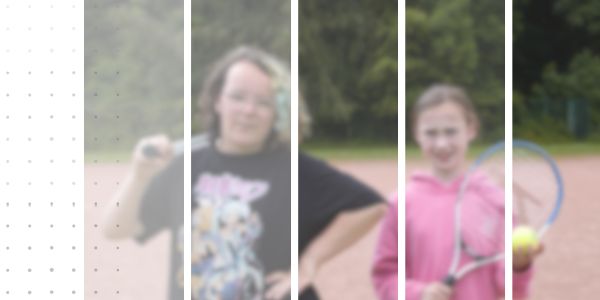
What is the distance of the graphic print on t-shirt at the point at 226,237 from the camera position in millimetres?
3992

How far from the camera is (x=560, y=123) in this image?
4.02 meters

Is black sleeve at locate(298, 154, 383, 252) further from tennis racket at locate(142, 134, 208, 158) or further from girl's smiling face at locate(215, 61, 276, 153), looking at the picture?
tennis racket at locate(142, 134, 208, 158)

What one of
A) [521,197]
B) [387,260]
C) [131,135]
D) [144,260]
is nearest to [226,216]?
[144,260]

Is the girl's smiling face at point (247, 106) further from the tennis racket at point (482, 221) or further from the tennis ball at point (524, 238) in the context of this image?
the tennis ball at point (524, 238)

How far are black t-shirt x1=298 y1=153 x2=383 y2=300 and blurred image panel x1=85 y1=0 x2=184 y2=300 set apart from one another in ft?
1.59

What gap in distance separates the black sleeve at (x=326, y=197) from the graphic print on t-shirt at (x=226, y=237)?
0.17 m

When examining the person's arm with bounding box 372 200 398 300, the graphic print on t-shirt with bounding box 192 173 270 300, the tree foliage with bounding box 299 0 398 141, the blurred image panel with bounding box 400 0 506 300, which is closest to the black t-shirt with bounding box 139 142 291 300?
the graphic print on t-shirt with bounding box 192 173 270 300

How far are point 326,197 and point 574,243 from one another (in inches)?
39.0

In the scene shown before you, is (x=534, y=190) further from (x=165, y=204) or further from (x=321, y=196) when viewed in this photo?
(x=165, y=204)

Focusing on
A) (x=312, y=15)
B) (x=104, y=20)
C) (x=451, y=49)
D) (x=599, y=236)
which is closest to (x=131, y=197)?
(x=104, y=20)

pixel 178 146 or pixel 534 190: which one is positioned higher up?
pixel 178 146

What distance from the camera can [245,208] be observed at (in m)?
3.99

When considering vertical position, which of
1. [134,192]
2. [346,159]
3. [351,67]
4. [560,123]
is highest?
[351,67]

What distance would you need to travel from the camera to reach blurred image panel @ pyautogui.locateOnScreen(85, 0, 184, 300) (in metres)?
3.96
